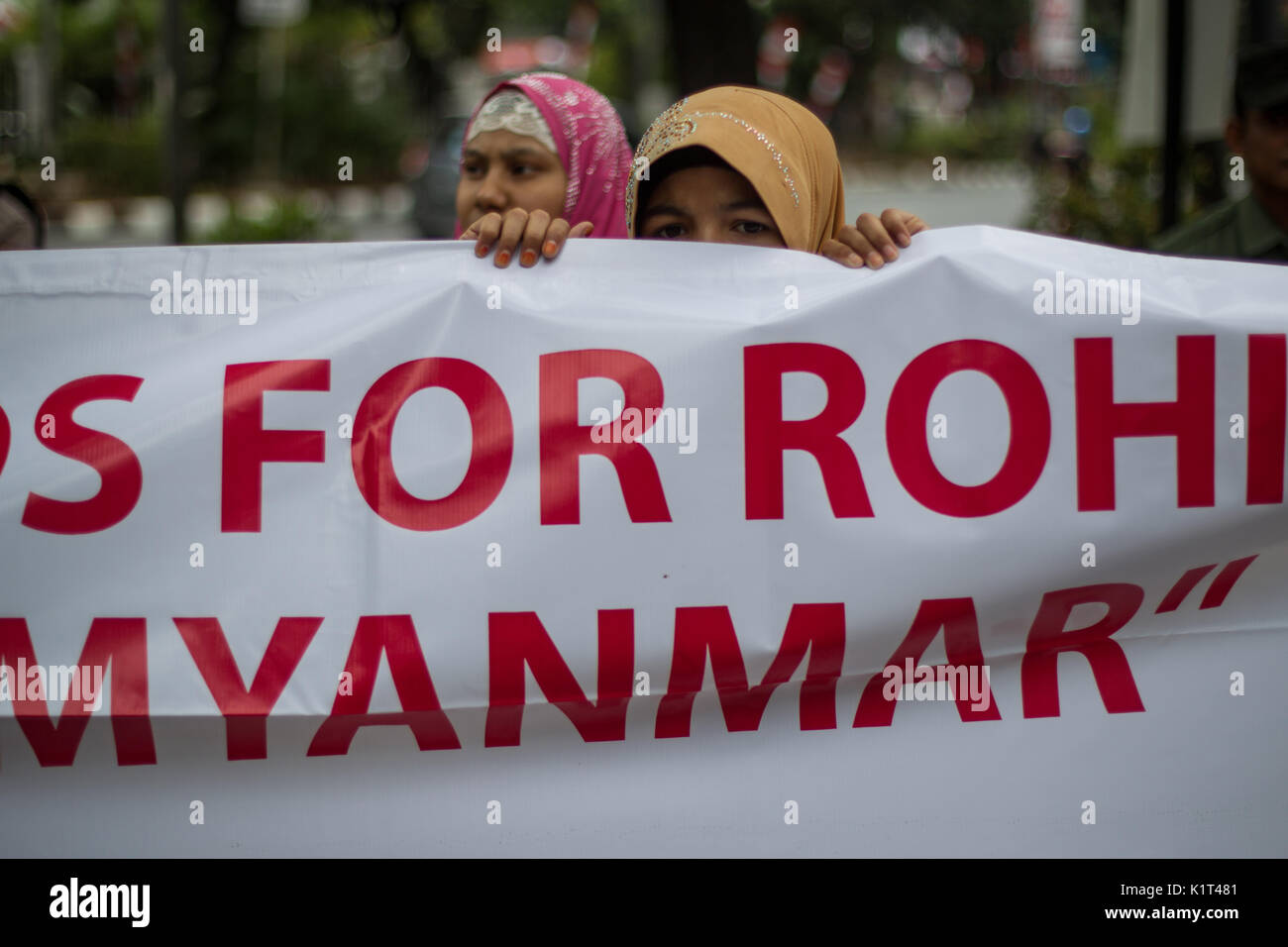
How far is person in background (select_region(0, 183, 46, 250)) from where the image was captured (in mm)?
3439

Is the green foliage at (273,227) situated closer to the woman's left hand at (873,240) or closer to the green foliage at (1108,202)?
the green foliage at (1108,202)

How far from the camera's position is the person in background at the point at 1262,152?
11.2 ft

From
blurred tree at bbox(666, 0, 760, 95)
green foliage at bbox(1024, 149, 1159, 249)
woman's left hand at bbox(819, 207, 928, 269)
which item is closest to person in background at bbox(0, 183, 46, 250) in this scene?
woman's left hand at bbox(819, 207, 928, 269)

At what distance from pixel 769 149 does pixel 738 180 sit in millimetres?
81

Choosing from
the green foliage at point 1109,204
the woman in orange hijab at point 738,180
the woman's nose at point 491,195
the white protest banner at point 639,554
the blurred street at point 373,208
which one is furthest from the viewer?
the blurred street at point 373,208

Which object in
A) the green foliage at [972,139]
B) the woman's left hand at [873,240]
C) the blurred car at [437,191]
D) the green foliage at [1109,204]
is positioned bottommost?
the woman's left hand at [873,240]

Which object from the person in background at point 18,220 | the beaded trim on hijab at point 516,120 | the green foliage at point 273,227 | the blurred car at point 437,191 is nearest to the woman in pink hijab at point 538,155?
the beaded trim on hijab at point 516,120

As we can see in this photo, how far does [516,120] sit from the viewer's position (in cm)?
300

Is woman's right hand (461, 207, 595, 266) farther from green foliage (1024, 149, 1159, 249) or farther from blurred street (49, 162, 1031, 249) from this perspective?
blurred street (49, 162, 1031, 249)

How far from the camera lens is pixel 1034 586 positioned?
2281mm

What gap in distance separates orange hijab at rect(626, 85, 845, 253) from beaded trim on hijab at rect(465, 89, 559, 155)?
39cm

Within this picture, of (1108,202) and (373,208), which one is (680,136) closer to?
(1108,202)
